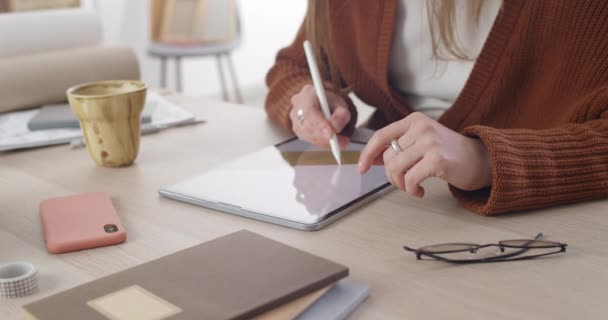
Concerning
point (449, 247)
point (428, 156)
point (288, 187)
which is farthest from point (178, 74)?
point (449, 247)

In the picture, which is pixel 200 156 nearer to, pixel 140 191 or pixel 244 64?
pixel 140 191

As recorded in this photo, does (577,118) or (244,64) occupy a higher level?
(577,118)

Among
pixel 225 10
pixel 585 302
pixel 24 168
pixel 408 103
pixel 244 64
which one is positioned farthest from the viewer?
pixel 244 64

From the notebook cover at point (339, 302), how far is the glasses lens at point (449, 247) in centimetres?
10

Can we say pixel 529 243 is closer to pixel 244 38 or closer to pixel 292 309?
pixel 292 309

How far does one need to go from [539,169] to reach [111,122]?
568mm

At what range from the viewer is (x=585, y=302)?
56 cm

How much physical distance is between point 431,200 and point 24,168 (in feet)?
1.92

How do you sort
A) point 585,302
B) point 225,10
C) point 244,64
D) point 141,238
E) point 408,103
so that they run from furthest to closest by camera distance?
1. point 244,64
2. point 225,10
3. point 408,103
4. point 141,238
5. point 585,302

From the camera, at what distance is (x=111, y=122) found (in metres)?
0.95

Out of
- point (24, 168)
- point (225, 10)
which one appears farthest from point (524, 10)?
point (225, 10)

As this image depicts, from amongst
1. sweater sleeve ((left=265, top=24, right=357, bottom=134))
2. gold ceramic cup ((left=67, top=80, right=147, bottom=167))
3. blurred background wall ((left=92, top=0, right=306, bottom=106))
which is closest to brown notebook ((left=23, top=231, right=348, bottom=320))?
gold ceramic cup ((left=67, top=80, right=147, bottom=167))

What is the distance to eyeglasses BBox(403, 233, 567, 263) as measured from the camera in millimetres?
646

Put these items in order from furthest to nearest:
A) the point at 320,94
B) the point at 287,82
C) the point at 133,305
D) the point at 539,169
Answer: the point at 287,82 < the point at 320,94 < the point at 539,169 < the point at 133,305
